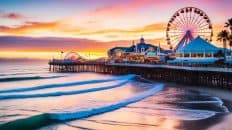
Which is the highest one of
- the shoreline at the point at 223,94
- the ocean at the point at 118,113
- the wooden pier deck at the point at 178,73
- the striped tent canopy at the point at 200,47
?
the striped tent canopy at the point at 200,47

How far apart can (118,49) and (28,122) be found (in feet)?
293

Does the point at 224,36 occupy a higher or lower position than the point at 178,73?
higher

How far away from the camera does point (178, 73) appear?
46438 millimetres

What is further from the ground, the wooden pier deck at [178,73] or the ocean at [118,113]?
the wooden pier deck at [178,73]

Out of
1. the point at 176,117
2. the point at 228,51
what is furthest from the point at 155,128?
the point at 228,51

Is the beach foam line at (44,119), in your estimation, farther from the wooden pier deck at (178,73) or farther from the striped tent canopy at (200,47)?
the striped tent canopy at (200,47)

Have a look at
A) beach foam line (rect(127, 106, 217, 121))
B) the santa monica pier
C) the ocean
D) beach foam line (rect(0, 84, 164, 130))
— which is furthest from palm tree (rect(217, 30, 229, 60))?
beach foam line (rect(0, 84, 164, 130))

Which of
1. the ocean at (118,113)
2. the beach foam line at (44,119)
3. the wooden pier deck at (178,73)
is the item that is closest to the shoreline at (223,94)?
the ocean at (118,113)

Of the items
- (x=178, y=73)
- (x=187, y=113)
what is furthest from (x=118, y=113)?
(x=178, y=73)

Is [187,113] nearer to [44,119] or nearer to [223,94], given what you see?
[44,119]

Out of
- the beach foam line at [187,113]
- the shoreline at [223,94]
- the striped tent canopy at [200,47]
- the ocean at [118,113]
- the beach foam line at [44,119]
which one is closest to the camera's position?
the beach foam line at [44,119]

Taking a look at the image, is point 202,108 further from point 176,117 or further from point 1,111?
point 1,111

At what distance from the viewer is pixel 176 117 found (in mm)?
20906

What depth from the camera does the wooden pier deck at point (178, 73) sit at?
3612 centimetres
